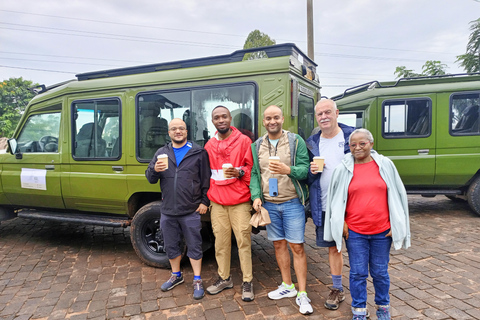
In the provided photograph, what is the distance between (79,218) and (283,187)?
309 centimetres

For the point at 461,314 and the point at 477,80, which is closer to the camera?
the point at 461,314

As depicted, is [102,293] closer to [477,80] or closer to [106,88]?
[106,88]

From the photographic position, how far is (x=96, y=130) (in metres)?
4.27

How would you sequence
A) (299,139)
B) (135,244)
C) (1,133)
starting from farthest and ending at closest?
(1,133), (135,244), (299,139)

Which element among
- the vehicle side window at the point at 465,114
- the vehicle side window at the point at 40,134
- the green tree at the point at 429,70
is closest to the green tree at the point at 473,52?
the green tree at the point at 429,70

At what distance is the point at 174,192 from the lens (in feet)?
10.8

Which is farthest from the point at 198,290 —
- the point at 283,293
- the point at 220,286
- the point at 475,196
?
the point at 475,196

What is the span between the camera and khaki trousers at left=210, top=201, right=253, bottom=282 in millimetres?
3146

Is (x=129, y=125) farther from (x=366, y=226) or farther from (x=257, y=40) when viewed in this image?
(x=257, y=40)

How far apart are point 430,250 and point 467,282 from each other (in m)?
1.04

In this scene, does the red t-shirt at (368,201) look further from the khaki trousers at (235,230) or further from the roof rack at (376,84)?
the roof rack at (376,84)

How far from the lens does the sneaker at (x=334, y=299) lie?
295 centimetres

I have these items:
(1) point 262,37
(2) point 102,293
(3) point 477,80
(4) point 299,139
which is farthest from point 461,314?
(1) point 262,37

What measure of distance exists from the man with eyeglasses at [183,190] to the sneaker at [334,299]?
49.4 inches
